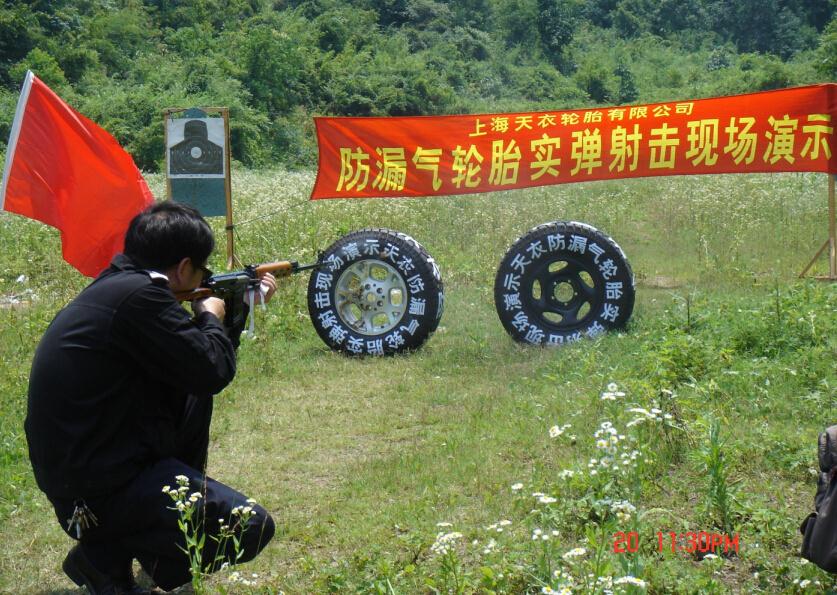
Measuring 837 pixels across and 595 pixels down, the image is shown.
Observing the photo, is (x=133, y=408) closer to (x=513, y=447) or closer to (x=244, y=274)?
(x=244, y=274)

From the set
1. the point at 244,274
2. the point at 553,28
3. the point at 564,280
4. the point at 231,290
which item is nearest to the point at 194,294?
the point at 231,290

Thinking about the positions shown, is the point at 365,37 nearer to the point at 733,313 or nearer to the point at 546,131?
the point at 546,131

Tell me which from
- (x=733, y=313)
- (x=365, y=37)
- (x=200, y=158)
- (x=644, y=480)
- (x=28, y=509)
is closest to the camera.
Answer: (x=644, y=480)

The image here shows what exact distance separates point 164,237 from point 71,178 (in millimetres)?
2649

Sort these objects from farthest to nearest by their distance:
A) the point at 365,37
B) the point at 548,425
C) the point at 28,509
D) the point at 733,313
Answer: the point at 365,37
the point at 733,313
the point at 548,425
the point at 28,509

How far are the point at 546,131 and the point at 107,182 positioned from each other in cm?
500

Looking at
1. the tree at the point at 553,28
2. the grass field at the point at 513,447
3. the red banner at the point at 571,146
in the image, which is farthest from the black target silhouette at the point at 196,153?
the tree at the point at 553,28

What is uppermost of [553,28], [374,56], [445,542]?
[553,28]

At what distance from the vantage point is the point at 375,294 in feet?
26.8

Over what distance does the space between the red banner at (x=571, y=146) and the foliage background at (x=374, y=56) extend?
16474 mm

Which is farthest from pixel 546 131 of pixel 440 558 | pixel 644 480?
pixel 440 558

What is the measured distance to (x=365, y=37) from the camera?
133ft

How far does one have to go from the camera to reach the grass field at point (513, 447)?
12.8 ft

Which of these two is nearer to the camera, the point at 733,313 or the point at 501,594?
the point at 501,594
